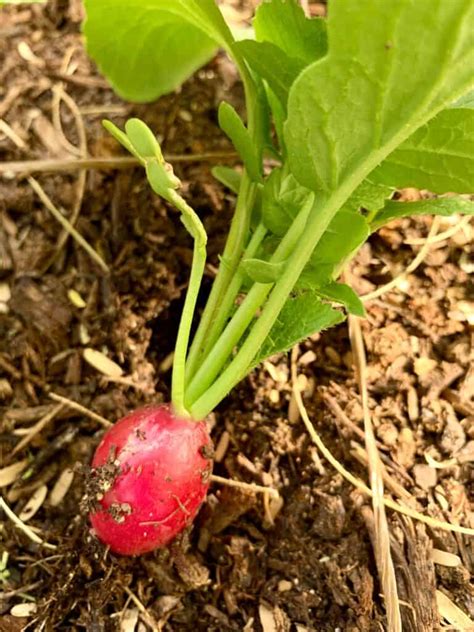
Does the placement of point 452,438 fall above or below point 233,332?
below

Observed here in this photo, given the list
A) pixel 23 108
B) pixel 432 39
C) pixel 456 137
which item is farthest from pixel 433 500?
pixel 23 108

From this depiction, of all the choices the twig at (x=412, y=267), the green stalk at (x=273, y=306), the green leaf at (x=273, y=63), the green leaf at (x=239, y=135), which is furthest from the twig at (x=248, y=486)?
the green leaf at (x=273, y=63)

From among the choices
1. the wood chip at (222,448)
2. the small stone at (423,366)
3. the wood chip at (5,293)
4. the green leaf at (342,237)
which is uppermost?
the green leaf at (342,237)

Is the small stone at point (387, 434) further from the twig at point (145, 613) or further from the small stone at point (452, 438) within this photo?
the twig at point (145, 613)

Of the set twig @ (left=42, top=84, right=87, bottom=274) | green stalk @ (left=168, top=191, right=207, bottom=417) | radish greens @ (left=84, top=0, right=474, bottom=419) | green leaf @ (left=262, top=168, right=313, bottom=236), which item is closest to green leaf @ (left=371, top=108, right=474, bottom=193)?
radish greens @ (left=84, top=0, right=474, bottom=419)

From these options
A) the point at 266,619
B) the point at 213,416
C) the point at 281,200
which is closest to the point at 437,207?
the point at 281,200

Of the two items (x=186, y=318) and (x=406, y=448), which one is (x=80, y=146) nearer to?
(x=186, y=318)
